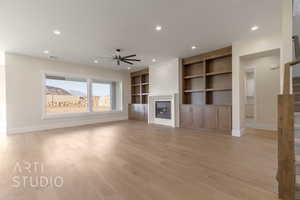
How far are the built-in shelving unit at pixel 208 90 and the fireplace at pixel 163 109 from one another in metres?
0.71

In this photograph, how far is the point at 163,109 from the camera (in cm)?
673

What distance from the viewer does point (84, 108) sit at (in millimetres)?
7039

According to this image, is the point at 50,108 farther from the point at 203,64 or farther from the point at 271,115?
the point at 271,115

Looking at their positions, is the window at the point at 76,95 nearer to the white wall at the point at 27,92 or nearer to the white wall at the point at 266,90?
the white wall at the point at 27,92

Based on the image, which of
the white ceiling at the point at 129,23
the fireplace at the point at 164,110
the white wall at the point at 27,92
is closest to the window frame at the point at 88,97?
the white wall at the point at 27,92

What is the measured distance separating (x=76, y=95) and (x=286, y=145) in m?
7.29

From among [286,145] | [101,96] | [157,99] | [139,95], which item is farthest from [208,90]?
Answer: [101,96]

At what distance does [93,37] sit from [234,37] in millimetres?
3867

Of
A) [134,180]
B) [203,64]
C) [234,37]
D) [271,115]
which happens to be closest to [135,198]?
[134,180]

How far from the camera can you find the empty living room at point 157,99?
1787 millimetres

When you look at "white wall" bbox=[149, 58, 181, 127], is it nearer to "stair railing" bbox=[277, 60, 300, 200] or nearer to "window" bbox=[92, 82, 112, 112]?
"window" bbox=[92, 82, 112, 112]

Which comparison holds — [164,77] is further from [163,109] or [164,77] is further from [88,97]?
[88,97]

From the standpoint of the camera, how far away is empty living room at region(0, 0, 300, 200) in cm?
179

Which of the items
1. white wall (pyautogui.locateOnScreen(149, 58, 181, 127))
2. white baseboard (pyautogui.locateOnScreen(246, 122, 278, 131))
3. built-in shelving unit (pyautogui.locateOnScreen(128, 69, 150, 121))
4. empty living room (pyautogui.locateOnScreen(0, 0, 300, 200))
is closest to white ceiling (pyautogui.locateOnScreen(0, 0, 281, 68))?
empty living room (pyautogui.locateOnScreen(0, 0, 300, 200))
